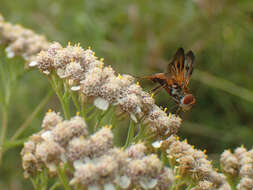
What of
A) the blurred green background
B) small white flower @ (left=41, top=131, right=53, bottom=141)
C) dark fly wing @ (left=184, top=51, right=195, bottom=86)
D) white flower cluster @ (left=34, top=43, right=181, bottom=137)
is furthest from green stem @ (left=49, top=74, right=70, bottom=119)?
the blurred green background

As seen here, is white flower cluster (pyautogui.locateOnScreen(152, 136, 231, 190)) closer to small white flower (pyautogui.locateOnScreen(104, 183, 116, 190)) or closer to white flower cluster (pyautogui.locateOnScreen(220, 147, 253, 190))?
white flower cluster (pyautogui.locateOnScreen(220, 147, 253, 190))

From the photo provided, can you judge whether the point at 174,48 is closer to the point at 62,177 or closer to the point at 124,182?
the point at 62,177

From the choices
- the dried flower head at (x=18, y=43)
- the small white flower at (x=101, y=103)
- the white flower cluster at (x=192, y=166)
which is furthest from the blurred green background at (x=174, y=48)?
the small white flower at (x=101, y=103)

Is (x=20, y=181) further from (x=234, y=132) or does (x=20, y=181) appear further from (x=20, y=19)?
(x=234, y=132)

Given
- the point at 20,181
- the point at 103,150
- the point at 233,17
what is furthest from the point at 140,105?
the point at 233,17

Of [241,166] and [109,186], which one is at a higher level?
[241,166]

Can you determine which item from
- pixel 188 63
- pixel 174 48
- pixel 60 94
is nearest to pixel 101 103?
pixel 60 94

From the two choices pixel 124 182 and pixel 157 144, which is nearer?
pixel 124 182

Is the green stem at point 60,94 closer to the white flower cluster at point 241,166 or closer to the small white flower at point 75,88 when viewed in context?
the small white flower at point 75,88
